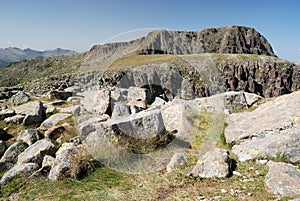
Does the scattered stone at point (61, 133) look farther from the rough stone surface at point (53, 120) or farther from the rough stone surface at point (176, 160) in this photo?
the rough stone surface at point (176, 160)

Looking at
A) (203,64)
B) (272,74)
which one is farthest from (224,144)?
(272,74)

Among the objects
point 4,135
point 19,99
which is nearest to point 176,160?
point 4,135

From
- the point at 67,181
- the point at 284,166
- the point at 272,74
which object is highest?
the point at 284,166

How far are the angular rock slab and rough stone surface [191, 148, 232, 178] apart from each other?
123 cm

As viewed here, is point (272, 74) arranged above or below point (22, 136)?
below

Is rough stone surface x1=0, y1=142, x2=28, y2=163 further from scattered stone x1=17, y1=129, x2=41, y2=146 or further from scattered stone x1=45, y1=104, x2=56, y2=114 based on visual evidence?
scattered stone x1=45, y1=104, x2=56, y2=114

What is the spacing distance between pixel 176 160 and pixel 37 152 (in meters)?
5.78

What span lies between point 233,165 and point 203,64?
314 feet

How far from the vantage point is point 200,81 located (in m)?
90.2

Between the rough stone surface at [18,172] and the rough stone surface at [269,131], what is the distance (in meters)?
7.84

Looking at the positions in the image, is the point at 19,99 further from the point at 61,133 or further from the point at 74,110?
the point at 61,133

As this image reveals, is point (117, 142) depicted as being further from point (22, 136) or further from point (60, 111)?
point (60, 111)

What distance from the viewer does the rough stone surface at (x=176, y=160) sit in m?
8.32

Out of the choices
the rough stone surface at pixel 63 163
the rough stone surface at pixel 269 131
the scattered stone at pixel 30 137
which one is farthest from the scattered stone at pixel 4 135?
the rough stone surface at pixel 269 131
